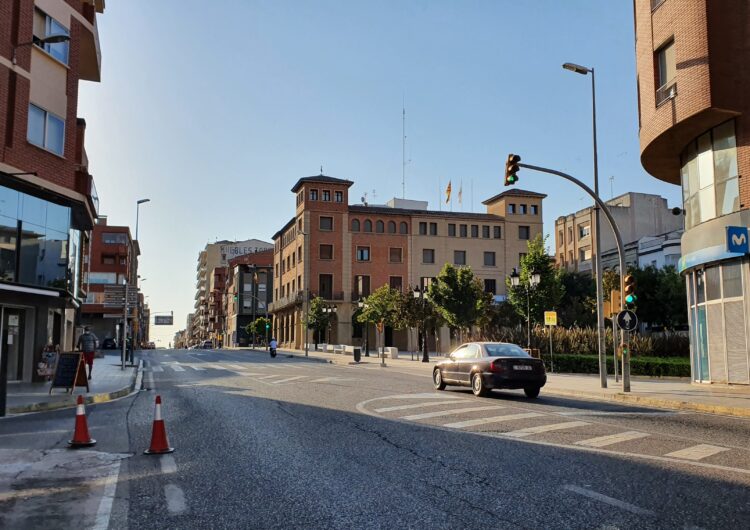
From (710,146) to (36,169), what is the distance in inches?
820

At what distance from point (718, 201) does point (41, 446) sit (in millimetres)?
19157

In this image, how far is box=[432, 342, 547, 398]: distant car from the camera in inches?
623

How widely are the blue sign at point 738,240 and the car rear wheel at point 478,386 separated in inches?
326

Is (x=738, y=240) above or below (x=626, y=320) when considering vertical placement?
above

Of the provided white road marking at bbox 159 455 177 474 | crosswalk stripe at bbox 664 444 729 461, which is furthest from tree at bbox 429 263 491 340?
white road marking at bbox 159 455 177 474

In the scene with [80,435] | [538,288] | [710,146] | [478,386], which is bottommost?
[80,435]

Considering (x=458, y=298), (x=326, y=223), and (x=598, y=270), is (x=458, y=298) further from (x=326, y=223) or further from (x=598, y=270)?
(x=326, y=223)

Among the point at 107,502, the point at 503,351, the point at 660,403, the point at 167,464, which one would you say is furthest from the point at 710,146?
the point at 107,502

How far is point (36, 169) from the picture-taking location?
19625 mm

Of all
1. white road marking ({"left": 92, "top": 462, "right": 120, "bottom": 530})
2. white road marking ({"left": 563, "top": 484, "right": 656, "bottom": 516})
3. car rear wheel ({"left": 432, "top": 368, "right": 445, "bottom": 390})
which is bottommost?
white road marking ({"left": 92, "top": 462, "right": 120, "bottom": 530})

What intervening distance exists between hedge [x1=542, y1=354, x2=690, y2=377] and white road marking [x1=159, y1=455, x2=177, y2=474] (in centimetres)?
2189

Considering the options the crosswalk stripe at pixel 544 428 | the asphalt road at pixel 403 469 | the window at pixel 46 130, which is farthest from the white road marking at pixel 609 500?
the window at pixel 46 130

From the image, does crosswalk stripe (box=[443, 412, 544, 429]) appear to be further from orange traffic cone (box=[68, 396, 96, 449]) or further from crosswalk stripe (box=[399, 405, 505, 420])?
orange traffic cone (box=[68, 396, 96, 449])

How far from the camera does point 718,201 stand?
65.0ft
